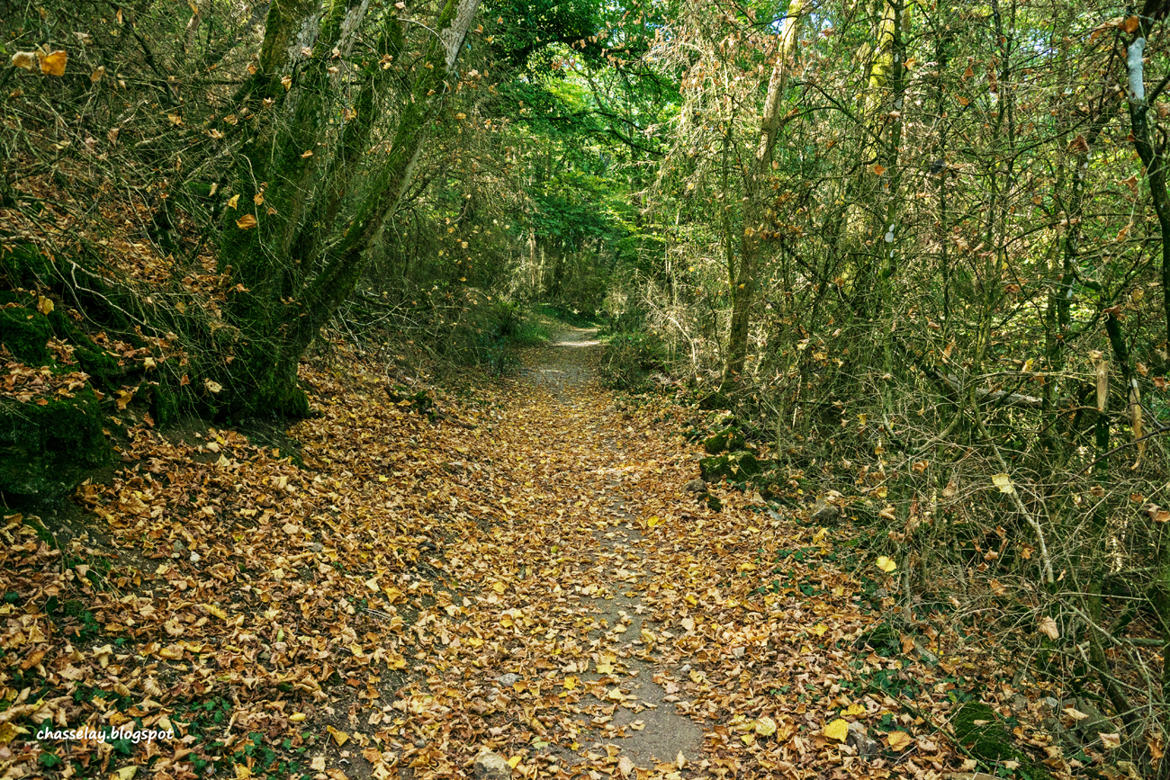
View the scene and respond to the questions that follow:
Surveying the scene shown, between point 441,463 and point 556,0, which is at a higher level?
point 556,0

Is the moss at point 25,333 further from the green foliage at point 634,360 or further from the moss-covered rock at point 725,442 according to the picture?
the green foliage at point 634,360

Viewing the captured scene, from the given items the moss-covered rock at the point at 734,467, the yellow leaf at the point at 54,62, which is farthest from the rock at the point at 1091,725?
the yellow leaf at the point at 54,62

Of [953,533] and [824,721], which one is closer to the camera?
[824,721]

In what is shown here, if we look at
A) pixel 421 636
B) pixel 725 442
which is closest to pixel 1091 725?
pixel 421 636

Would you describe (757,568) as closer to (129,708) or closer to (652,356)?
(129,708)

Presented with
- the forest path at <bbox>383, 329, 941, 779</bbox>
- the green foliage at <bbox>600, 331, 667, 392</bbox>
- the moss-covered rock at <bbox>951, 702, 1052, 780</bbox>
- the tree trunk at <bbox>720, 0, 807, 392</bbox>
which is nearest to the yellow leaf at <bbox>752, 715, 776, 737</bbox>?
the forest path at <bbox>383, 329, 941, 779</bbox>

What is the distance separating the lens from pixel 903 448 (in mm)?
5879

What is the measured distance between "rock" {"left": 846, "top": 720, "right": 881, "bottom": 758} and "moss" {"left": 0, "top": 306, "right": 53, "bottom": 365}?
6612 mm

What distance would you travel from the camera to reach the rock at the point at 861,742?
4387 mm

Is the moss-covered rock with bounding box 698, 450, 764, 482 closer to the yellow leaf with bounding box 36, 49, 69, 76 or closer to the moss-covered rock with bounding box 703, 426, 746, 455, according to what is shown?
the moss-covered rock with bounding box 703, 426, 746, 455

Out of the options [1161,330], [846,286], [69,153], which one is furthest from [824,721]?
[69,153]

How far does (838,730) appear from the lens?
177 inches

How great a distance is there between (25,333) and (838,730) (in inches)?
262

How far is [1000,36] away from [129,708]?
7.66 m
